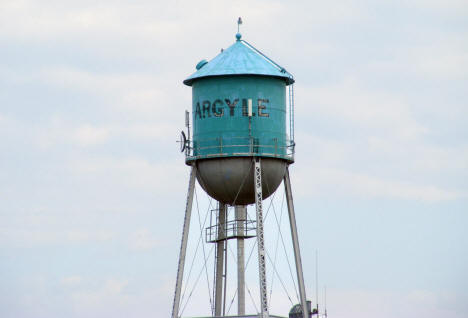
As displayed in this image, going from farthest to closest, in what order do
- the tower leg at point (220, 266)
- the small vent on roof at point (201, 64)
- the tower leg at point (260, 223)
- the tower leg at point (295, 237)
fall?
1. the tower leg at point (220, 266)
2. the small vent on roof at point (201, 64)
3. the tower leg at point (295, 237)
4. the tower leg at point (260, 223)

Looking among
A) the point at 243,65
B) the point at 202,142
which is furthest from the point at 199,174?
the point at 243,65

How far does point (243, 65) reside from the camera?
64188 millimetres

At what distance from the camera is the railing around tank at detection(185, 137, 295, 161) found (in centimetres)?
6309

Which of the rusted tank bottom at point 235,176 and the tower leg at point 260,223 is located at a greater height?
the rusted tank bottom at point 235,176

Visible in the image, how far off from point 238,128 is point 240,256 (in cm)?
659

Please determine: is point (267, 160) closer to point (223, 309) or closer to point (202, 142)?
point (202, 142)

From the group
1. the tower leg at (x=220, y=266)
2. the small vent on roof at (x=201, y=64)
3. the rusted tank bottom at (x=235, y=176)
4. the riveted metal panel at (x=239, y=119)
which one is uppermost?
the small vent on roof at (x=201, y=64)

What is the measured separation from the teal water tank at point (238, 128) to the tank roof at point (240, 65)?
46 mm

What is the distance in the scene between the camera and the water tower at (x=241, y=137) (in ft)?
207

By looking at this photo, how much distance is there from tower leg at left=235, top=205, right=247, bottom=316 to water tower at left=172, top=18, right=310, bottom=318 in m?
0.09

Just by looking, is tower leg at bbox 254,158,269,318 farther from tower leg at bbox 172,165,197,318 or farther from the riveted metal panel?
tower leg at bbox 172,165,197,318

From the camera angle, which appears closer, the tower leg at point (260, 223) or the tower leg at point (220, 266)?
the tower leg at point (260, 223)

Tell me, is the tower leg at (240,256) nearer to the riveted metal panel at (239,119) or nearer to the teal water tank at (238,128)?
the teal water tank at (238,128)

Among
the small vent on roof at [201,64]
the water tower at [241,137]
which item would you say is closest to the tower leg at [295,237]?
the water tower at [241,137]
